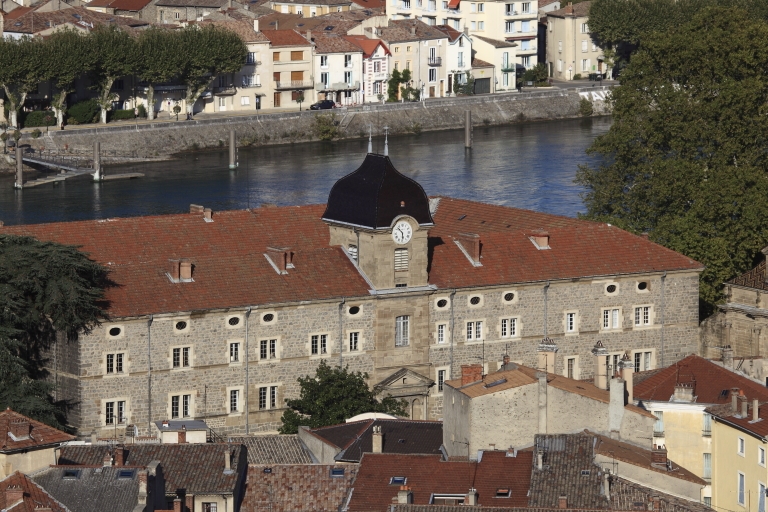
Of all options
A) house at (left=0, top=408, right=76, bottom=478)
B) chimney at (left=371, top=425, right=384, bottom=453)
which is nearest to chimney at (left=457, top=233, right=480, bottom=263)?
chimney at (left=371, top=425, right=384, bottom=453)

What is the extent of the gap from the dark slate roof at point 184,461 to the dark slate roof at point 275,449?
13.3 ft

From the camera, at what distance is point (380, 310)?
78688mm

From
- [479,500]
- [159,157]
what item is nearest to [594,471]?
[479,500]

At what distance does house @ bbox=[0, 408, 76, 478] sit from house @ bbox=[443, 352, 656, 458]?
1193cm

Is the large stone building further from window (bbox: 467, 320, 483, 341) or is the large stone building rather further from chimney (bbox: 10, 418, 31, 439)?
chimney (bbox: 10, 418, 31, 439)

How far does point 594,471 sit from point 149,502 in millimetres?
11241

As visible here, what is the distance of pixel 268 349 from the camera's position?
76.4 meters

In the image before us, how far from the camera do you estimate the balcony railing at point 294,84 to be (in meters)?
159

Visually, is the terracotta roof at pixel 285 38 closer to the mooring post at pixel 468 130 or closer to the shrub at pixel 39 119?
the mooring post at pixel 468 130

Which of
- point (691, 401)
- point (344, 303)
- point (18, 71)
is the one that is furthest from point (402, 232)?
point (18, 71)

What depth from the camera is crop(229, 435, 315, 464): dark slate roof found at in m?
65.1

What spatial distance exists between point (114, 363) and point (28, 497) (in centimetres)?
2159

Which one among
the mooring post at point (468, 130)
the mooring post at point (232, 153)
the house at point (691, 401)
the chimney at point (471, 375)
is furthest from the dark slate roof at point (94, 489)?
the mooring post at point (468, 130)

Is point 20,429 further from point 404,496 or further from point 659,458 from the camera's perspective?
point 659,458
